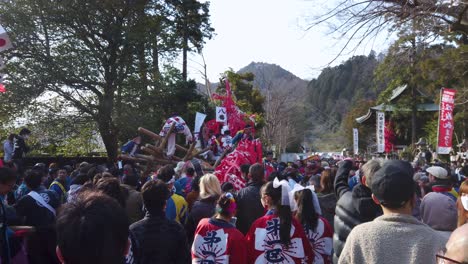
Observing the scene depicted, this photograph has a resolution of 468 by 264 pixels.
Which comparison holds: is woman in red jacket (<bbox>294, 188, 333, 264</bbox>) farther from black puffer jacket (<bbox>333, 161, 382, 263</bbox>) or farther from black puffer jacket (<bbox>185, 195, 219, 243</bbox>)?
black puffer jacket (<bbox>185, 195, 219, 243</bbox>)

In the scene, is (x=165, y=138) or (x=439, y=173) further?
(x=165, y=138)

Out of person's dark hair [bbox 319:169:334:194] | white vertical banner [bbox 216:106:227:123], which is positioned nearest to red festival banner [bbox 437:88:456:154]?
white vertical banner [bbox 216:106:227:123]

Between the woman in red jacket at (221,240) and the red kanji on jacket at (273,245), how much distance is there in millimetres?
105

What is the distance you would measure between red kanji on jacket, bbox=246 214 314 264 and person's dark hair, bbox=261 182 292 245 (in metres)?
0.04

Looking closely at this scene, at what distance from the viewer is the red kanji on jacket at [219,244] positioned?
4082 millimetres

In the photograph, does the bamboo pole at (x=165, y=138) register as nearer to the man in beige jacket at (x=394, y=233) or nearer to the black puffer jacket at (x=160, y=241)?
the black puffer jacket at (x=160, y=241)

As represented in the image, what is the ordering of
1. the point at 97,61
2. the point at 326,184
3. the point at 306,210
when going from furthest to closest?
1. the point at 97,61
2. the point at 326,184
3. the point at 306,210

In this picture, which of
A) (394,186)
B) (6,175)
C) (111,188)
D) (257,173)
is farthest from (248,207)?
(394,186)

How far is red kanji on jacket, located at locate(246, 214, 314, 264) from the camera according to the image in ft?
13.5

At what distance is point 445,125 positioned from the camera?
37.4 ft

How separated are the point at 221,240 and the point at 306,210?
2.85 ft

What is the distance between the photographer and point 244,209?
5.58 metres

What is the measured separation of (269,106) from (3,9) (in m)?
24.7

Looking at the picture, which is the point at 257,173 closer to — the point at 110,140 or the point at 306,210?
the point at 306,210
